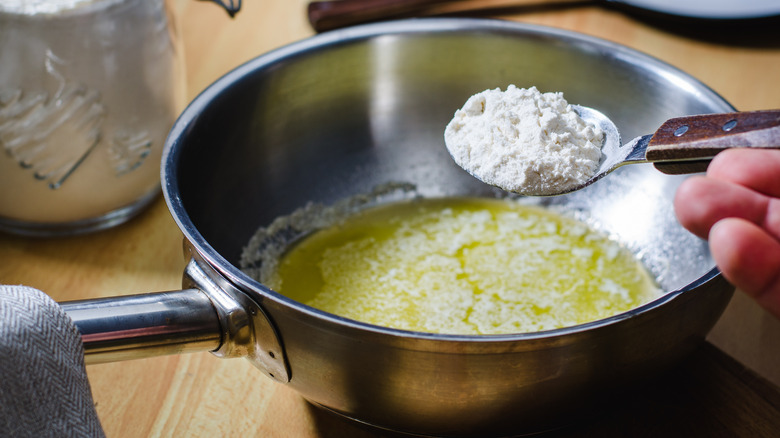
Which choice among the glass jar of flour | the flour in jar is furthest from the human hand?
the glass jar of flour

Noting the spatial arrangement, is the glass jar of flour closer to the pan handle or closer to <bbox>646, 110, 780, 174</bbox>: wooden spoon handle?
the pan handle

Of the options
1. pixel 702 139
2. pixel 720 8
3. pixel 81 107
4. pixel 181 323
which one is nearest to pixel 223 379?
pixel 181 323

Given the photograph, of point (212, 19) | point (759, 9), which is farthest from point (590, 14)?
point (212, 19)

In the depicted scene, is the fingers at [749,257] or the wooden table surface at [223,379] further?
the wooden table surface at [223,379]

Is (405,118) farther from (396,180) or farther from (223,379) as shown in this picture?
(223,379)

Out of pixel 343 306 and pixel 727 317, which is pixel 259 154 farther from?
pixel 727 317

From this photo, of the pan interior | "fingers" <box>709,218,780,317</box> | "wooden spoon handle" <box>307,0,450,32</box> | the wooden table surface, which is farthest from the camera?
"wooden spoon handle" <box>307,0,450,32</box>

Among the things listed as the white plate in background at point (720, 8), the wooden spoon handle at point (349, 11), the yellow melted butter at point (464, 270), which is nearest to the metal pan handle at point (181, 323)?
the yellow melted butter at point (464, 270)

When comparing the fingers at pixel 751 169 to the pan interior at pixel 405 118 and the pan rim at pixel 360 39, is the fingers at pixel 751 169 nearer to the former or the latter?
the pan rim at pixel 360 39
